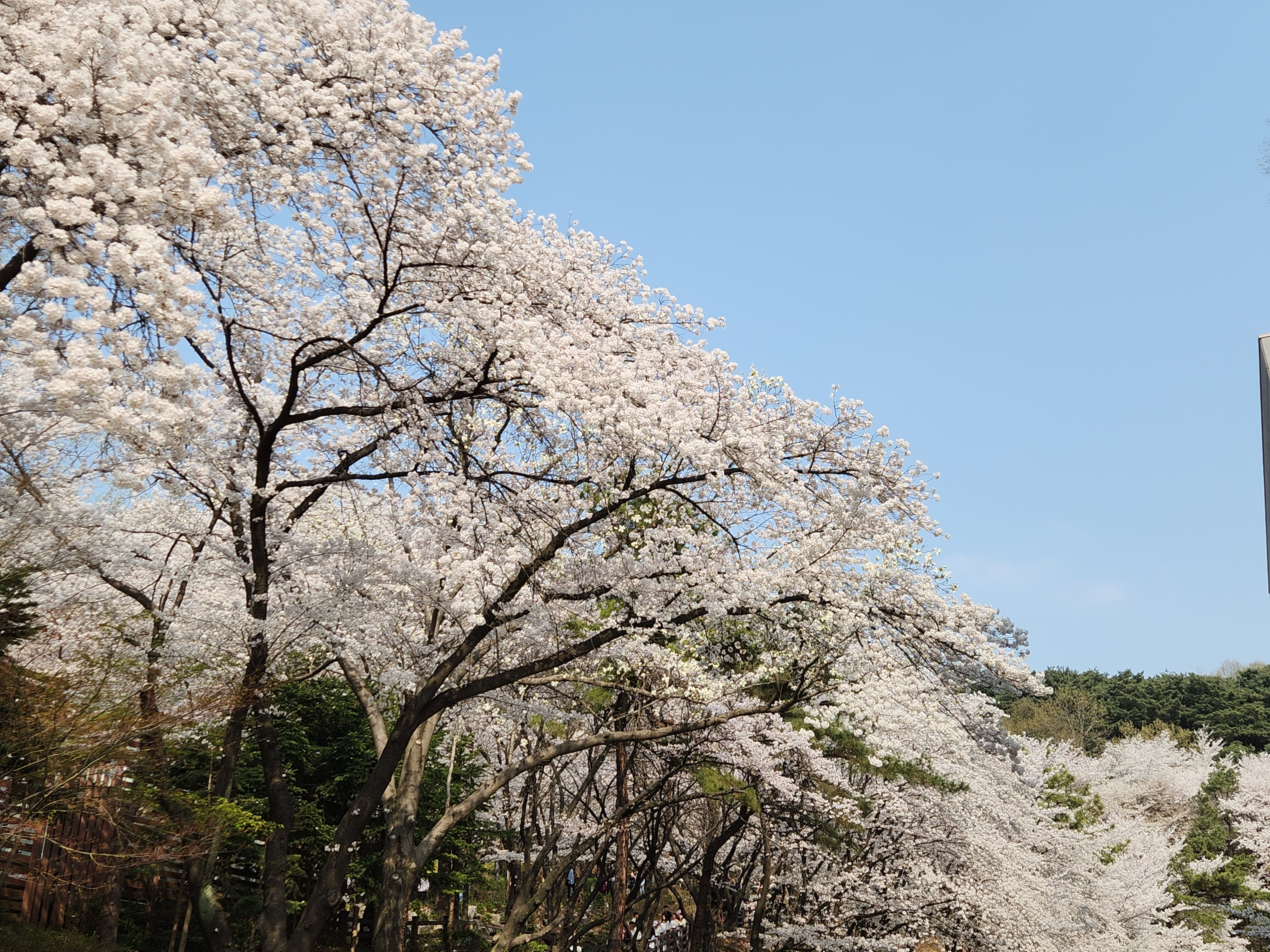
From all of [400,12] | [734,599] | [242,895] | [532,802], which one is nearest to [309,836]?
[242,895]

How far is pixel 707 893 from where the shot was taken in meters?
14.1

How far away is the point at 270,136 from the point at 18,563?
4159 millimetres

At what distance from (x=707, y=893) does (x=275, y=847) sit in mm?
7038

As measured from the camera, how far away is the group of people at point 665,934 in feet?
51.4

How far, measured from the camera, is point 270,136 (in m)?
7.14

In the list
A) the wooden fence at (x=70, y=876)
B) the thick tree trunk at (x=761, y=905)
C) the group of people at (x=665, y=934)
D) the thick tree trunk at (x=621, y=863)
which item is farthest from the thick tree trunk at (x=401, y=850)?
the group of people at (x=665, y=934)

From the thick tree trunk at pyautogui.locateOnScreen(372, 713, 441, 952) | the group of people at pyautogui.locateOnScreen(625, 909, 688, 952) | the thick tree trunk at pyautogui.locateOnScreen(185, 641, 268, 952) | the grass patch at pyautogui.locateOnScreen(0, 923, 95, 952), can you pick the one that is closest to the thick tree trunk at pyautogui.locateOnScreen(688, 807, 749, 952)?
the group of people at pyautogui.locateOnScreen(625, 909, 688, 952)

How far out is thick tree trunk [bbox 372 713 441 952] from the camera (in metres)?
9.43

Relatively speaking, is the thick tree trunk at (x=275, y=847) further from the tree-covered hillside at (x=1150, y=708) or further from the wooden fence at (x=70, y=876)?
the tree-covered hillside at (x=1150, y=708)

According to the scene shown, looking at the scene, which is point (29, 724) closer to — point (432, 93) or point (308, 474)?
point (308, 474)

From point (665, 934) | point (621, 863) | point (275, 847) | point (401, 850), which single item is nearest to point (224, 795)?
point (275, 847)

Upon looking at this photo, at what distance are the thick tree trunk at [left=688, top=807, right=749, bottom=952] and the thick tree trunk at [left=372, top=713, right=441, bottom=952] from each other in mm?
4919

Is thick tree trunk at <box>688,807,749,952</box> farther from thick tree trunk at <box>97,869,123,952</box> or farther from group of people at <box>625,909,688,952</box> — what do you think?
thick tree trunk at <box>97,869,123,952</box>

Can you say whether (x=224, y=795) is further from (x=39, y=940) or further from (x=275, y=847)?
(x=39, y=940)
